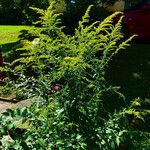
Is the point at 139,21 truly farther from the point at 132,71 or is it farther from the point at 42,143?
the point at 42,143

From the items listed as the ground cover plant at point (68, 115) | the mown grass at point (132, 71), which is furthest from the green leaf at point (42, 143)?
the mown grass at point (132, 71)

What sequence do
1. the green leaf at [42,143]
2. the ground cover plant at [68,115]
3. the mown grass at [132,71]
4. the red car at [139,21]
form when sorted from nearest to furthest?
1. the green leaf at [42,143]
2. the ground cover plant at [68,115]
3. the mown grass at [132,71]
4. the red car at [139,21]

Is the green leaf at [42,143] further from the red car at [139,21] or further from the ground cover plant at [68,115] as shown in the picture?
the red car at [139,21]

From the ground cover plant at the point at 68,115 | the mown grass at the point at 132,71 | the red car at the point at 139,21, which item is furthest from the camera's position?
the red car at the point at 139,21

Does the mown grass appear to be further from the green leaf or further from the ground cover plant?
the green leaf

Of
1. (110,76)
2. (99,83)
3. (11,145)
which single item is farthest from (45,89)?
(110,76)

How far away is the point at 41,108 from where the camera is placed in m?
4.18

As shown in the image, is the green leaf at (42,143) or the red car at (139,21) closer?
the green leaf at (42,143)

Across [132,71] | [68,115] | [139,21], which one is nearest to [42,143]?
[68,115]

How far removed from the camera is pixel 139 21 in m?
13.2

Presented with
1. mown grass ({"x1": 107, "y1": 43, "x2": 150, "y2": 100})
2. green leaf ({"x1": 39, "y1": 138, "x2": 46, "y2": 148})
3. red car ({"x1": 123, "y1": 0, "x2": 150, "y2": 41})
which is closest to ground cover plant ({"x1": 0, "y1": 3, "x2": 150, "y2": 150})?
green leaf ({"x1": 39, "y1": 138, "x2": 46, "y2": 148})

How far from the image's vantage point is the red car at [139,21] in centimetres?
1316

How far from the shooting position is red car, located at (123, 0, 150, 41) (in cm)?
1316

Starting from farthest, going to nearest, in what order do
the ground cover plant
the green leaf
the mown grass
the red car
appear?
the red car, the mown grass, the ground cover plant, the green leaf
